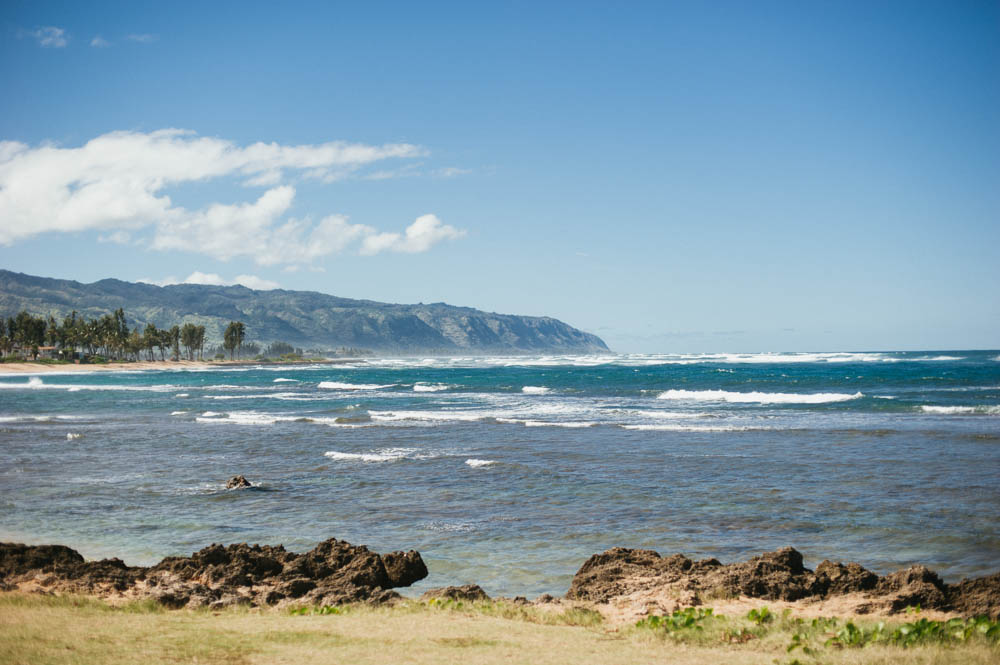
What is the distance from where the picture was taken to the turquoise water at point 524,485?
504 inches

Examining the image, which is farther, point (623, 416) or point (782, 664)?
point (623, 416)

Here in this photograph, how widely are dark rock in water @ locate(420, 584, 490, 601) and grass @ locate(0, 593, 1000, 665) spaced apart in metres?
0.57

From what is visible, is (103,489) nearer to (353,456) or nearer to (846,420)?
(353,456)

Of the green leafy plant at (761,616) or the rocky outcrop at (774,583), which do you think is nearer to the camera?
the green leafy plant at (761,616)

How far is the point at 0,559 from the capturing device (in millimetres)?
10289

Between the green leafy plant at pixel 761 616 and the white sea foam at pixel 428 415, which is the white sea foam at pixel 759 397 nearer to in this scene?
the white sea foam at pixel 428 415

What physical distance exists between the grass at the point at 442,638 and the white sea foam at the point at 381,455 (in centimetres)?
1426

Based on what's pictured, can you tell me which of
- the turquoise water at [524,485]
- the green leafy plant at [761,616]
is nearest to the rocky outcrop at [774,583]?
the turquoise water at [524,485]

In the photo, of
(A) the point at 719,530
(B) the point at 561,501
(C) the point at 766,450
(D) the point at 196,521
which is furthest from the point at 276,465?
(C) the point at 766,450

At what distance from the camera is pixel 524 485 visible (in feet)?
60.5

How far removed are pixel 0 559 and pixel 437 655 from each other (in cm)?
746

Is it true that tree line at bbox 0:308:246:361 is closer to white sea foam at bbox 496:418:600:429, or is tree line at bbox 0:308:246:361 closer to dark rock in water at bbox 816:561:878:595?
white sea foam at bbox 496:418:600:429

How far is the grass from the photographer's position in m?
6.75

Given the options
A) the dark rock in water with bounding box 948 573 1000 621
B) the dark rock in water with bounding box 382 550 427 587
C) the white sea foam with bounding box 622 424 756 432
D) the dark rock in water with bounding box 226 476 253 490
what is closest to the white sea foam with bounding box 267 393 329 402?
the white sea foam with bounding box 622 424 756 432
